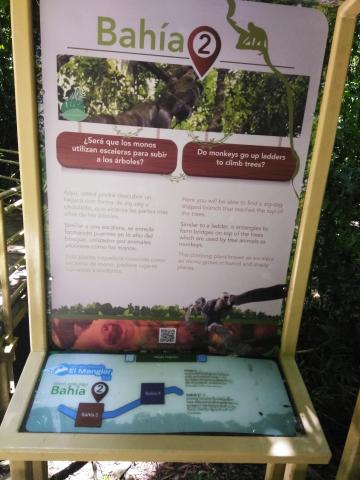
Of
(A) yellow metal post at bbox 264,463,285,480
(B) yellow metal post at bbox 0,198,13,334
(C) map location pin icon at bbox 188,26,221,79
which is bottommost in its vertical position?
(A) yellow metal post at bbox 264,463,285,480

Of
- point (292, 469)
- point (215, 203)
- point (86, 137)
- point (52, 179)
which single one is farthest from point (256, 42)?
Answer: point (292, 469)

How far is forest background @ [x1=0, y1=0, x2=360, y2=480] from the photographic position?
8.98 feet

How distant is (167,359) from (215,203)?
0.76 meters

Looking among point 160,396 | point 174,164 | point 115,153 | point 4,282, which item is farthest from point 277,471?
point 4,282

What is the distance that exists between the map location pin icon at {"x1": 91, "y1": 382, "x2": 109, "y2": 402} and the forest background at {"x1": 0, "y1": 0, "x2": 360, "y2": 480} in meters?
1.46

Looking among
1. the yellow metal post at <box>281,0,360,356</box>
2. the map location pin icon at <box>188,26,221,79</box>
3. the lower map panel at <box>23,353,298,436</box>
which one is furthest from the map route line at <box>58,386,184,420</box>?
the map location pin icon at <box>188,26,221,79</box>

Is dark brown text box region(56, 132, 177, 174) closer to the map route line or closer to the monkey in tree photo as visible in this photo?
the monkey in tree photo

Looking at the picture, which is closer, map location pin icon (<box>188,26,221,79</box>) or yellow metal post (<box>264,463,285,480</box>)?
map location pin icon (<box>188,26,221,79</box>)

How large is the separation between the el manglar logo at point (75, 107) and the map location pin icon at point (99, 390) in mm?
1086

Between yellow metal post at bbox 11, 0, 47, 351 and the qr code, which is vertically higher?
yellow metal post at bbox 11, 0, 47, 351

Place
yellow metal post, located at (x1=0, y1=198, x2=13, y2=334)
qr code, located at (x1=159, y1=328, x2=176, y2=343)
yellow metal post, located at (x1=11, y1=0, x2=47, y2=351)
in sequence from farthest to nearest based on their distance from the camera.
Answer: yellow metal post, located at (x1=0, y1=198, x2=13, y2=334) → qr code, located at (x1=159, y1=328, x2=176, y2=343) → yellow metal post, located at (x1=11, y1=0, x2=47, y2=351)

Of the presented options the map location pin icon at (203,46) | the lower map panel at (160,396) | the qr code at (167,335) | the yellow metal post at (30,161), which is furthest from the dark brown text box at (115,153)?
the lower map panel at (160,396)

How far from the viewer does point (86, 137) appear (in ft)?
5.26

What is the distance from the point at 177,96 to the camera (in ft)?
5.16
